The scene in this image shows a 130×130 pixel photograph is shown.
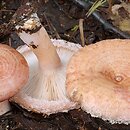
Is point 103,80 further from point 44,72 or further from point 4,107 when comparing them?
point 4,107

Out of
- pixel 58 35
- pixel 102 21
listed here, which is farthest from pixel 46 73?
pixel 102 21

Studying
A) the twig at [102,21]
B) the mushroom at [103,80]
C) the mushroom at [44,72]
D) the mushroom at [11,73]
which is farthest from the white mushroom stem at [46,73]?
the twig at [102,21]

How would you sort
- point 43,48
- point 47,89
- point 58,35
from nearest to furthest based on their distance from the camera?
point 43,48
point 47,89
point 58,35

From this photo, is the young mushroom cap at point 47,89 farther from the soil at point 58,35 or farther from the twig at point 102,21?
the twig at point 102,21

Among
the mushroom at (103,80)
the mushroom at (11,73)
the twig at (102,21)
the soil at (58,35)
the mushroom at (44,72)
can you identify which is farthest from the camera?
the twig at (102,21)

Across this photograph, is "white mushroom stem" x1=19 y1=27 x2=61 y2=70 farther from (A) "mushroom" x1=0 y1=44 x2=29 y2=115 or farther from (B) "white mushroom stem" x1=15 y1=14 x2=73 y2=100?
(A) "mushroom" x1=0 y1=44 x2=29 y2=115

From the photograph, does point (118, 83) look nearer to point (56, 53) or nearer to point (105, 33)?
point (56, 53)

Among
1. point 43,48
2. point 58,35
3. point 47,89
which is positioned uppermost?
point 43,48
